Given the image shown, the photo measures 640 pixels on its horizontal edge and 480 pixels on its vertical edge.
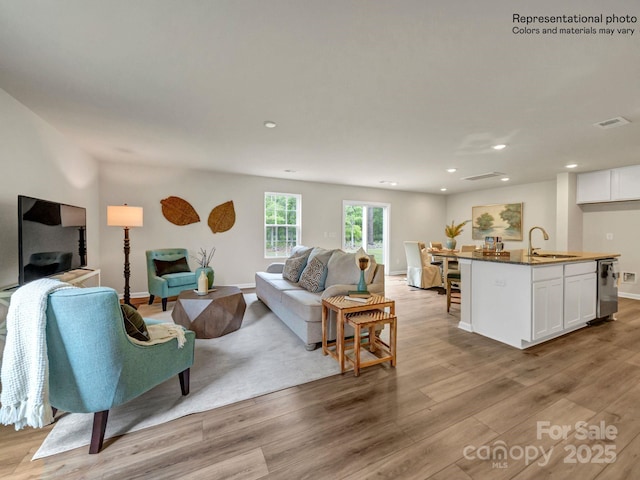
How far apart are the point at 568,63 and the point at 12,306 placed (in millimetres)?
3683

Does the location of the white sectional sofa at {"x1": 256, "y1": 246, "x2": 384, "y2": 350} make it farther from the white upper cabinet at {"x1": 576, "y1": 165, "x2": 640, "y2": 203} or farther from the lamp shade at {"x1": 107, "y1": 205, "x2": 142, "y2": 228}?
the white upper cabinet at {"x1": 576, "y1": 165, "x2": 640, "y2": 203}

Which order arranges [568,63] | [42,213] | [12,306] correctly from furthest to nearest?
[42,213], [568,63], [12,306]

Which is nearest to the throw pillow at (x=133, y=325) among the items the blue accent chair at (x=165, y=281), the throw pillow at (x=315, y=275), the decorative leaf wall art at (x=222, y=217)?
the throw pillow at (x=315, y=275)

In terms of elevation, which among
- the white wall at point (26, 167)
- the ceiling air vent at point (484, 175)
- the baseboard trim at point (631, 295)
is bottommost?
the baseboard trim at point (631, 295)

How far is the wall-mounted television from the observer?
2074 mm

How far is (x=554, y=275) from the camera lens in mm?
2861

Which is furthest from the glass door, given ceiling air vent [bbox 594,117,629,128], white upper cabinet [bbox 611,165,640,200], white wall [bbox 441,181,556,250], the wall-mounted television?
the wall-mounted television

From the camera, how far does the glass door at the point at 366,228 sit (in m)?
6.90

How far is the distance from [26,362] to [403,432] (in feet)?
6.69

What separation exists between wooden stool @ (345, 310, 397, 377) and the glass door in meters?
4.22

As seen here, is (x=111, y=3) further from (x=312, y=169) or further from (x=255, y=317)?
(x=312, y=169)

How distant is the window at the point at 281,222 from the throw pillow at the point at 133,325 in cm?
416

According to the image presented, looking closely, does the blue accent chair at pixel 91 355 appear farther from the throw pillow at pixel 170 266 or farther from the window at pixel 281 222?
the window at pixel 281 222

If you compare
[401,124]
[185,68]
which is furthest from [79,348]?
[401,124]
